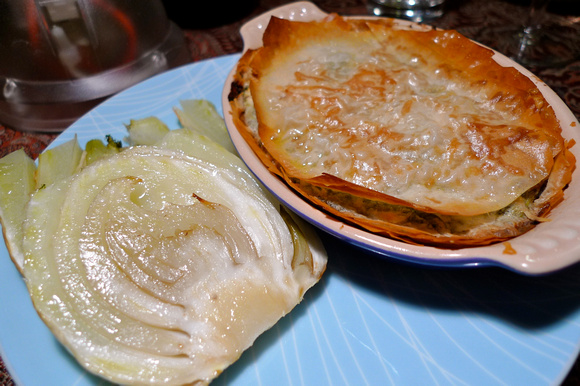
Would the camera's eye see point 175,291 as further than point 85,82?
No

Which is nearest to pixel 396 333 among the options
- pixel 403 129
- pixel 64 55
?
pixel 403 129

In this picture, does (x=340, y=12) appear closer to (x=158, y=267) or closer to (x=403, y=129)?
(x=403, y=129)

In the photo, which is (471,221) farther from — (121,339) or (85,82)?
(85,82)

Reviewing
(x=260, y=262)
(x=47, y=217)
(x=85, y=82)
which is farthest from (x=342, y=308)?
(x=85, y=82)

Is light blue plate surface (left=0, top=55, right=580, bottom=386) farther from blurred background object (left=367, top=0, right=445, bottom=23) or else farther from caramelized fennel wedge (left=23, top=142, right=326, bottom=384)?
blurred background object (left=367, top=0, right=445, bottom=23)

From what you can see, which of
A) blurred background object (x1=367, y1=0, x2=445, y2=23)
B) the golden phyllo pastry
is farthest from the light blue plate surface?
blurred background object (x1=367, y1=0, x2=445, y2=23)

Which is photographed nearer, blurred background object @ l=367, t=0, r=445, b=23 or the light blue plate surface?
the light blue plate surface

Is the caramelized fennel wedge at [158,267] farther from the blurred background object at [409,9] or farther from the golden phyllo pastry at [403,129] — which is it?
the blurred background object at [409,9]

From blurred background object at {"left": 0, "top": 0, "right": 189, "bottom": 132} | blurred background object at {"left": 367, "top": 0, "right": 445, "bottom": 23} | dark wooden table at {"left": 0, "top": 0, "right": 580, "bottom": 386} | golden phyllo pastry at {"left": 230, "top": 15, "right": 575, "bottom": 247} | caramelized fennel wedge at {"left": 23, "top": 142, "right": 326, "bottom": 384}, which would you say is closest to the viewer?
caramelized fennel wedge at {"left": 23, "top": 142, "right": 326, "bottom": 384}
